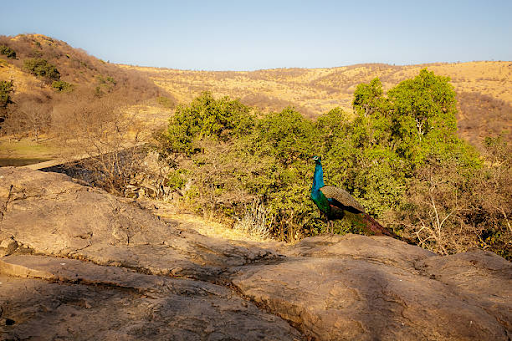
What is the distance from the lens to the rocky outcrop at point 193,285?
3018 mm

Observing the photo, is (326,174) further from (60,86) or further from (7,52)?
(7,52)

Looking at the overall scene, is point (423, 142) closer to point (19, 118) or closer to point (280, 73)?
point (19, 118)

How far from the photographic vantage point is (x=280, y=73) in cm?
11119

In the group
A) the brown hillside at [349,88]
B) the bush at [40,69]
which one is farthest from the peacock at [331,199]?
the bush at [40,69]

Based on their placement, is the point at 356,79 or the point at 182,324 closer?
the point at 182,324

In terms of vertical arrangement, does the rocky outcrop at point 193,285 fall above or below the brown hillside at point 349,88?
below

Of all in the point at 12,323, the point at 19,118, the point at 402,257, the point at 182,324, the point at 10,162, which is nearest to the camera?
the point at 12,323

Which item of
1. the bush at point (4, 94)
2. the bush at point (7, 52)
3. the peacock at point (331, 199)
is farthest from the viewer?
the bush at point (7, 52)

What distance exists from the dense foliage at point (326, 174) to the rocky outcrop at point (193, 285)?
6446mm

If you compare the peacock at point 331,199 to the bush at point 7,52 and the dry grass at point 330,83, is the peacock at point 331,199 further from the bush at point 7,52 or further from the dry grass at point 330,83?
the bush at point 7,52

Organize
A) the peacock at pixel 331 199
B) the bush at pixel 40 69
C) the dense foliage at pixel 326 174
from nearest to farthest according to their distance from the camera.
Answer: the peacock at pixel 331 199
the dense foliage at pixel 326 174
the bush at pixel 40 69

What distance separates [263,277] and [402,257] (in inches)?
116

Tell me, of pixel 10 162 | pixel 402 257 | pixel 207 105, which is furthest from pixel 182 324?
pixel 10 162

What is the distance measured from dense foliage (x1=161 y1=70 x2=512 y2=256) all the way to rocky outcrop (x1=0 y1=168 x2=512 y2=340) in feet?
21.1
